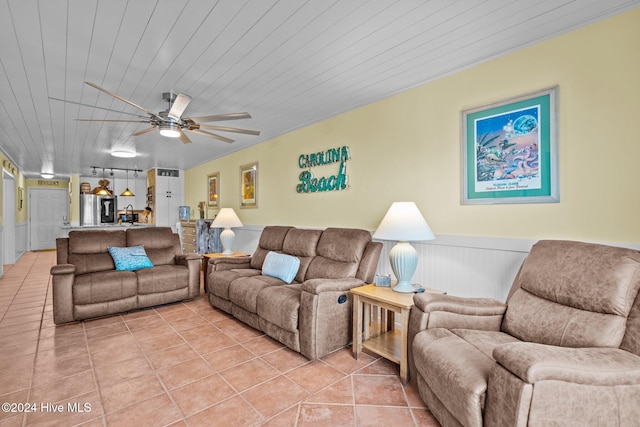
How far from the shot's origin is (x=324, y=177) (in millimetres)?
4012

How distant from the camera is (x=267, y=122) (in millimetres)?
4203

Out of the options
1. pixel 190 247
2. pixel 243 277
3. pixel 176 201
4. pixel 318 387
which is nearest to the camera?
pixel 318 387

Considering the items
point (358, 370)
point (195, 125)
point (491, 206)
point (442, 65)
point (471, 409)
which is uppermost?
point (442, 65)

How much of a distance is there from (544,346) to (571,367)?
0.14 m

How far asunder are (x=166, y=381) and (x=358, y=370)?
4.60 feet

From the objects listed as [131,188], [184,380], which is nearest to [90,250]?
[184,380]

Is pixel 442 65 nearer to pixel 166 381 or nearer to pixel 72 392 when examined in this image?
pixel 166 381

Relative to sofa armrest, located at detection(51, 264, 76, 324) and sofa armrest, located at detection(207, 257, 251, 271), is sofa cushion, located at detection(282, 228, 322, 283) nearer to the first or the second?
sofa armrest, located at detection(207, 257, 251, 271)

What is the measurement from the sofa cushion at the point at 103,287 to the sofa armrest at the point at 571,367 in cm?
383

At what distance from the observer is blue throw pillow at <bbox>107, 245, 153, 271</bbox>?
390cm

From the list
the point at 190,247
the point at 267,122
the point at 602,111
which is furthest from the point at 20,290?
the point at 602,111

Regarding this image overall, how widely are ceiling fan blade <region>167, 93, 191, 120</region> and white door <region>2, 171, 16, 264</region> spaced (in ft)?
19.4

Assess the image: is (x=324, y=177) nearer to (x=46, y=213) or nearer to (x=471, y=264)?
(x=471, y=264)

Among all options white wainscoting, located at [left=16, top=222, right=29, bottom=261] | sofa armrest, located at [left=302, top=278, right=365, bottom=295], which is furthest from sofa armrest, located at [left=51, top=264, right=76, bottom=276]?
white wainscoting, located at [left=16, top=222, right=29, bottom=261]
